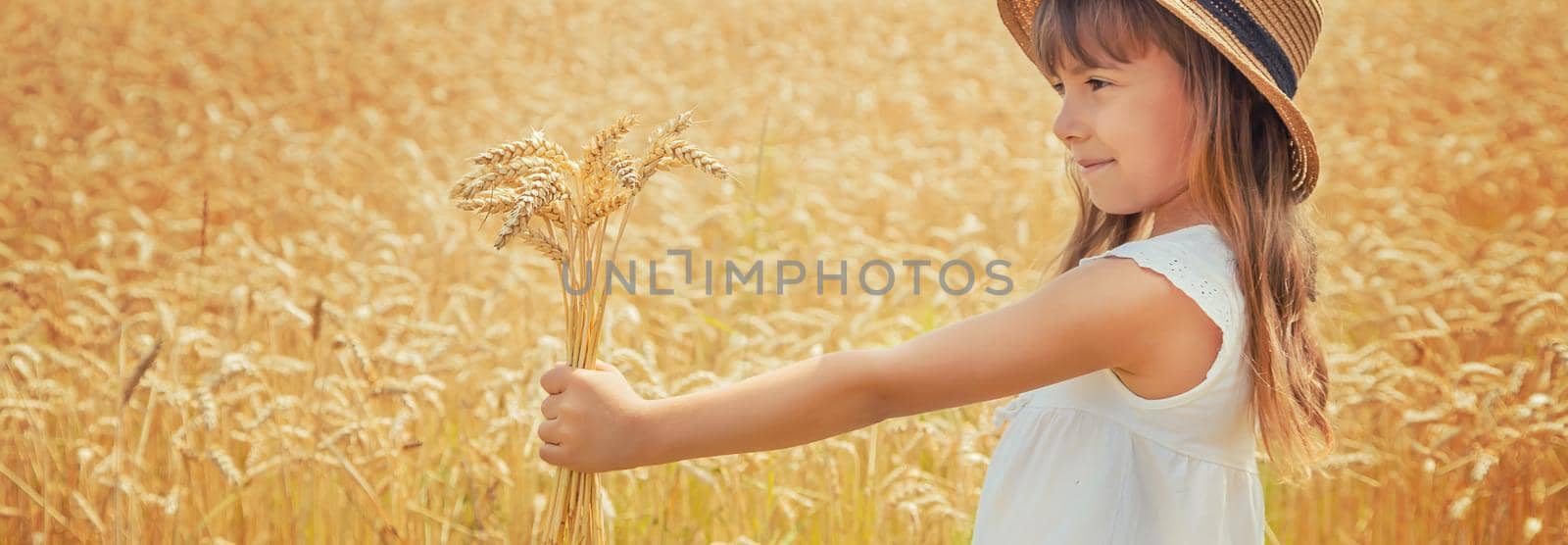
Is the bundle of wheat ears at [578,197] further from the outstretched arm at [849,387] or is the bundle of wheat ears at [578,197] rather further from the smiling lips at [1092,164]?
the smiling lips at [1092,164]

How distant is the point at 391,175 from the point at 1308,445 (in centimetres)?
488

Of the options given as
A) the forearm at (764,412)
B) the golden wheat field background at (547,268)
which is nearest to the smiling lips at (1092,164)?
the forearm at (764,412)

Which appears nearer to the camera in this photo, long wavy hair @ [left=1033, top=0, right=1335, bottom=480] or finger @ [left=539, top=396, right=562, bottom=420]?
finger @ [left=539, top=396, right=562, bottom=420]

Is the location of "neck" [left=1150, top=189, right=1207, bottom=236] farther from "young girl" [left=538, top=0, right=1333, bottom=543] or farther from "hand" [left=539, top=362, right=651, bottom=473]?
"hand" [left=539, top=362, right=651, bottom=473]

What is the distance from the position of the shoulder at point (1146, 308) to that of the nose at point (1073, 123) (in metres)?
0.23

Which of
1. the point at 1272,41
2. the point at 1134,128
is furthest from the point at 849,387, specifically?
the point at 1272,41

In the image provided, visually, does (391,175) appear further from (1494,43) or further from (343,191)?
(1494,43)

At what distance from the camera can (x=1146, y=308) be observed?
155cm

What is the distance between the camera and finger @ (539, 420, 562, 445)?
1.53 metres

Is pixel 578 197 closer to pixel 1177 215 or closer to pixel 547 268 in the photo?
pixel 1177 215

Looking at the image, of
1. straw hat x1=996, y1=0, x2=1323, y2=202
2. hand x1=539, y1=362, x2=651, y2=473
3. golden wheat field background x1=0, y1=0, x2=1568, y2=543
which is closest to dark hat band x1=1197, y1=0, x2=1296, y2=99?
straw hat x1=996, y1=0, x2=1323, y2=202

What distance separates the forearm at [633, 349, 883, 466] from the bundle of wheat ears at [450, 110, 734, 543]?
0.13 metres

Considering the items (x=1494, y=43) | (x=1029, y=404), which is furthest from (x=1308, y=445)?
(x=1494, y=43)

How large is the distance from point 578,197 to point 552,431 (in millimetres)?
289
